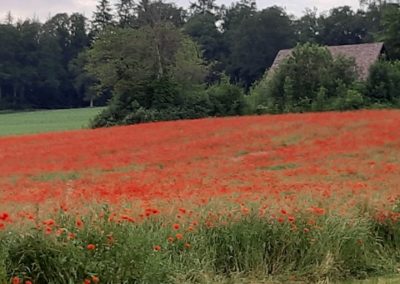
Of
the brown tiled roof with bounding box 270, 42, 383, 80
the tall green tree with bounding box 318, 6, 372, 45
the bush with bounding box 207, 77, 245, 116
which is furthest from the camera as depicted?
the tall green tree with bounding box 318, 6, 372, 45

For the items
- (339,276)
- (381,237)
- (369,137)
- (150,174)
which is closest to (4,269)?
(339,276)

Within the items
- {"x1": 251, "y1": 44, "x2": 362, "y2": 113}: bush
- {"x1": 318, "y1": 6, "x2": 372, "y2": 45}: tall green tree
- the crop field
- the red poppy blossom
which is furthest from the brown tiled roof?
the red poppy blossom

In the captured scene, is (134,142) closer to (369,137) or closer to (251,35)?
(369,137)

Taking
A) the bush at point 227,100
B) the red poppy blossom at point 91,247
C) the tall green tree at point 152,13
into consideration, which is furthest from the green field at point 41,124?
the red poppy blossom at point 91,247

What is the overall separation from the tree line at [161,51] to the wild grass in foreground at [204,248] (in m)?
35.2

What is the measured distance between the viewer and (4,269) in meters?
5.54

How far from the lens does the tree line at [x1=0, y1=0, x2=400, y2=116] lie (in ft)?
146

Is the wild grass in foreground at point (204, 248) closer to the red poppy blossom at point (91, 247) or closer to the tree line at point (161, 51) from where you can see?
the red poppy blossom at point (91, 247)

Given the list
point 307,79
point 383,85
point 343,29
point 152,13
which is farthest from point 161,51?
point 343,29

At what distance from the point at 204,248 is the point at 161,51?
132ft

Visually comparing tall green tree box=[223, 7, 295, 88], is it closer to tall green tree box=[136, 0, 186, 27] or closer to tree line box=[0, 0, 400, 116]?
tree line box=[0, 0, 400, 116]

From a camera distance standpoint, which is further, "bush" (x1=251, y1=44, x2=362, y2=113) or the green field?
the green field

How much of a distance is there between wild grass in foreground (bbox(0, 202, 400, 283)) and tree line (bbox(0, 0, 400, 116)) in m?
35.2

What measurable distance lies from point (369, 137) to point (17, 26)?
9584 cm
